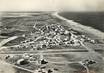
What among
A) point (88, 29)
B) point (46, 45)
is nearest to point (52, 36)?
point (46, 45)

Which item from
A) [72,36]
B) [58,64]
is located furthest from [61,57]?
[72,36]

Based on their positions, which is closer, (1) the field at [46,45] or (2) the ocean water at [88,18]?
(1) the field at [46,45]

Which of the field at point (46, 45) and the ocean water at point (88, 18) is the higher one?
the ocean water at point (88, 18)

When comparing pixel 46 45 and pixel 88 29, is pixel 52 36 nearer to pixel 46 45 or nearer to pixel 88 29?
pixel 46 45

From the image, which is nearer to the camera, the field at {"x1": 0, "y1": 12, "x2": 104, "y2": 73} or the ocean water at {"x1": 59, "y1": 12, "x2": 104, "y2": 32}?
the field at {"x1": 0, "y1": 12, "x2": 104, "y2": 73}

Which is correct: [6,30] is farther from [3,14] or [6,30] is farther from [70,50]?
[70,50]

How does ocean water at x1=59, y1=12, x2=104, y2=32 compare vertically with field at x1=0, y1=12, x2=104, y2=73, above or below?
above
